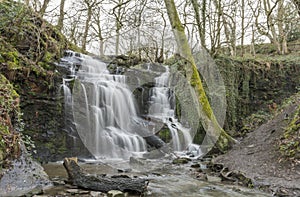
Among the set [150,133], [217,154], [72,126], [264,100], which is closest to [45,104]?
[72,126]

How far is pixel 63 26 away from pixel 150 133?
6.52 meters

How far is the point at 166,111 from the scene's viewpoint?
37.2ft

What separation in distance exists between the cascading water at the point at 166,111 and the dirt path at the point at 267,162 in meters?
2.11

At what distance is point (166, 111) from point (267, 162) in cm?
571

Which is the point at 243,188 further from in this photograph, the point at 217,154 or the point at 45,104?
the point at 45,104

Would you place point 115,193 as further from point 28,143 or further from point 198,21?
point 198,21

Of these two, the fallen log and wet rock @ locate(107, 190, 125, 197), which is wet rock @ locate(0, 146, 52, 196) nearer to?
the fallen log

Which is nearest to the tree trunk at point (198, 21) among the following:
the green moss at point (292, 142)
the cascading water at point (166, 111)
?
the cascading water at point (166, 111)

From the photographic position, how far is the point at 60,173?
Result: 221 inches

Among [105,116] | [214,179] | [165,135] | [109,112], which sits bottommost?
[214,179]

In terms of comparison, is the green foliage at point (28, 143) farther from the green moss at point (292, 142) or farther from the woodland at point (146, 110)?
Result: the green moss at point (292, 142)

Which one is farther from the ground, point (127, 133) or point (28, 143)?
point (28, 143)

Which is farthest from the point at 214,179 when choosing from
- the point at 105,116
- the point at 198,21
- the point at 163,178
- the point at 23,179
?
the point at 198,21

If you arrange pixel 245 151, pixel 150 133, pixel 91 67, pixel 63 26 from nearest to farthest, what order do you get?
pixel 245 151, pixel 150 133, pixel 91 67, pixel 63 26
